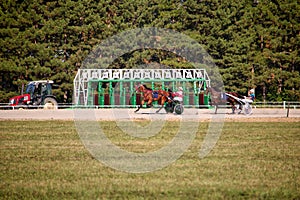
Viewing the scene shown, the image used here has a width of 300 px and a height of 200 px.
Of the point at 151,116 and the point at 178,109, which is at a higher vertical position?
the point at 178,109

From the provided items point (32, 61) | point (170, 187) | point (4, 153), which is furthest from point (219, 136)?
point (32, 61)

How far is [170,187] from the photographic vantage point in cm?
1022

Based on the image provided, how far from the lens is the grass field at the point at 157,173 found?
977 cm

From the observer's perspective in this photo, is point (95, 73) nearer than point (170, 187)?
No

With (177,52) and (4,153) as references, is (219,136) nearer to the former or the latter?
(4,153)

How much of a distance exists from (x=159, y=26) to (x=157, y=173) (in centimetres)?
5386

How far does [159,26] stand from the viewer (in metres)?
64.9

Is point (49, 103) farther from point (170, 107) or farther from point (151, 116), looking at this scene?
point (151, 116)

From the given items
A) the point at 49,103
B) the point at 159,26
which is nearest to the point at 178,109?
the point at 49,103

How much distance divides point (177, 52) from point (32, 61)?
15933 millimetres

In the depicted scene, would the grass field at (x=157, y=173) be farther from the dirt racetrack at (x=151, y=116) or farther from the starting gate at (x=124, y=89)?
the starting gate at (x=124, y=89)

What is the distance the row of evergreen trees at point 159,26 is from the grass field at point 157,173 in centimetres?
4115

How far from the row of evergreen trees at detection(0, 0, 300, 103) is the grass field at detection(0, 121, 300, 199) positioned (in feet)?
135

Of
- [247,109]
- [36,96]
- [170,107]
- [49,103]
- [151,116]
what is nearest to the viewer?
[151,116]
